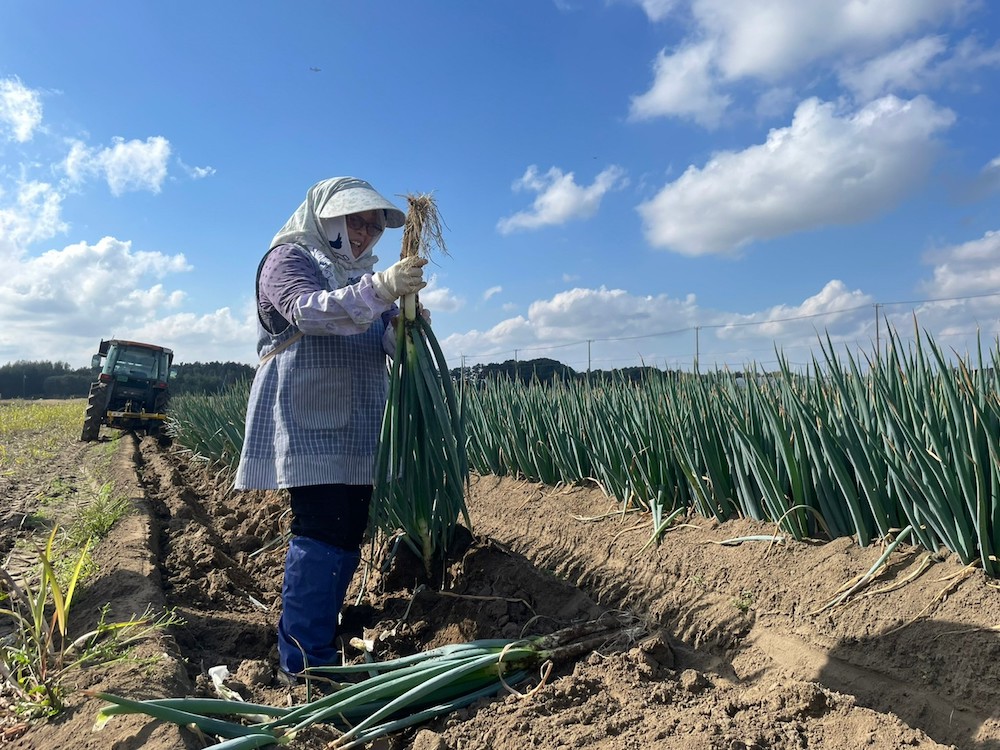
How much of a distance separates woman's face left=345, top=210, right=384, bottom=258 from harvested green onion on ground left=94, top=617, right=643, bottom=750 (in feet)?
4.66

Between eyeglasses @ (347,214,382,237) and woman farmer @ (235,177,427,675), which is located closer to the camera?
woman farmer @ (235,177,427,675)

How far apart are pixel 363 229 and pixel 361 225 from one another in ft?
0.05

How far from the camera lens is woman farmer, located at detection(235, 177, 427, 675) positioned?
2164mm

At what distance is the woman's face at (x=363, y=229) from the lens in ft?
7.97

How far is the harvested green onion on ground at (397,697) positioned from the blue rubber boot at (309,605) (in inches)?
13.3

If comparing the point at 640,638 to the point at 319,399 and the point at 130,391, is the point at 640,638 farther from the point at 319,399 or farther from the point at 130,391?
the point at 130,391

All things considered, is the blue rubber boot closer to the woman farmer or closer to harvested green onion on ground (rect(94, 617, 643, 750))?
the woman farmer

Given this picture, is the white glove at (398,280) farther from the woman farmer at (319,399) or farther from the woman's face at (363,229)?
the woman's face at (363,229)

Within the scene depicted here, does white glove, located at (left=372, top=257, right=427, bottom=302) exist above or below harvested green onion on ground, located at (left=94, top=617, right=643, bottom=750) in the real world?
above

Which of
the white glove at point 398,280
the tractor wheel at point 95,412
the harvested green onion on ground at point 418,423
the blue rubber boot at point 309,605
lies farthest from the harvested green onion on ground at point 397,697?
the tractor wheel at point 95,412

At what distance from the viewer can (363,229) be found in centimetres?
245

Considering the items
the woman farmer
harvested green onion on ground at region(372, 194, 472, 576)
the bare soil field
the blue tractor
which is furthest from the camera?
the blue tractor

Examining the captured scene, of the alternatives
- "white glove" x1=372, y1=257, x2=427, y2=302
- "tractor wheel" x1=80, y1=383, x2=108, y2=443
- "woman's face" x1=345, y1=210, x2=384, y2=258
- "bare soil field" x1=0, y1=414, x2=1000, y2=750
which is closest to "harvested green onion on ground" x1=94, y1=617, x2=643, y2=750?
"bare soil field" x1=0, y1=414, x2=1000, y2=750

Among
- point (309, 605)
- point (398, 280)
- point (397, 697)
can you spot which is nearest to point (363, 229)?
point (398, 280)
